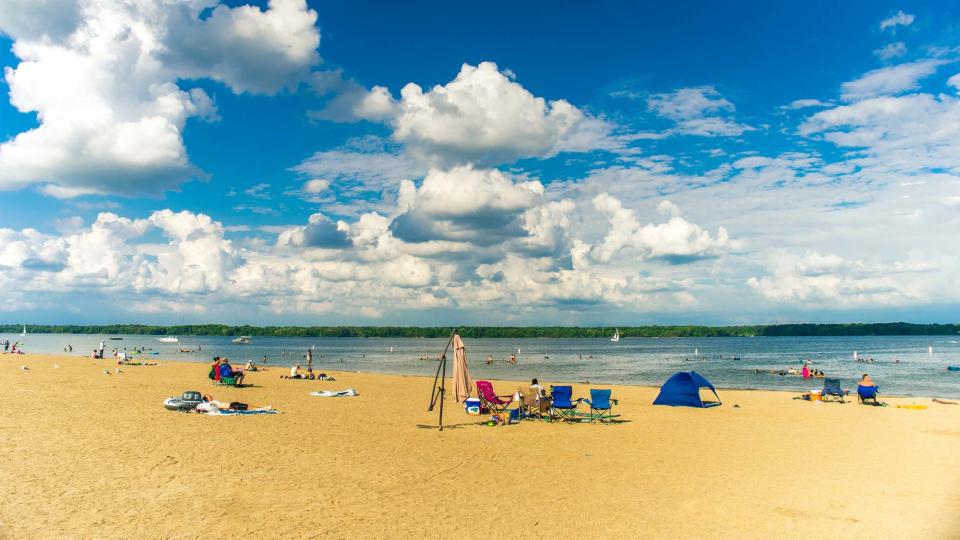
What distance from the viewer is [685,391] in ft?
72.2

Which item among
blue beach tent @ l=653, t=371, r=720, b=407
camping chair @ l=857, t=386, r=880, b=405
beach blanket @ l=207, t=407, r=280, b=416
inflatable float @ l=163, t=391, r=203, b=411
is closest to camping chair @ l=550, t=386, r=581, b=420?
blue beach tent @ l=653, t=371, r=720, b=407

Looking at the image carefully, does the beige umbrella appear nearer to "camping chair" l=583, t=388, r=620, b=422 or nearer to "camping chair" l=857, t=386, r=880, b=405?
"camping chair" l=583, t=388, r=620, b=422

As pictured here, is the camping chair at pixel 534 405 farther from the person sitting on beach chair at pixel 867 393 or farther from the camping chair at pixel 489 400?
the person sitting on beach chair at pixel 867 393

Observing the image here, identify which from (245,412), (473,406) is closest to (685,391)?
(473,406)

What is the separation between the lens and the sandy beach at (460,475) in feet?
25.9

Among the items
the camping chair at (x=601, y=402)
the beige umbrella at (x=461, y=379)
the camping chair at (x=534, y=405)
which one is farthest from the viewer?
the camping chair at (x=534, y=405)

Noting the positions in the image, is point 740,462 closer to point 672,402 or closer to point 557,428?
point 557,428

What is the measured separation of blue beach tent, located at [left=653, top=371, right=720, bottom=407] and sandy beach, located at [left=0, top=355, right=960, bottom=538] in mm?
3079

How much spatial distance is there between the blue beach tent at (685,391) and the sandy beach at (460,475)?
10.1 feet

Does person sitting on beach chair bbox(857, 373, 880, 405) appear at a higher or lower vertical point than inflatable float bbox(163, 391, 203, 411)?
lower

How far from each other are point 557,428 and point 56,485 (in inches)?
468

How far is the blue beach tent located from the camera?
21.9 meters

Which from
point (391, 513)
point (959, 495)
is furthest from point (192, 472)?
point (959, 495)

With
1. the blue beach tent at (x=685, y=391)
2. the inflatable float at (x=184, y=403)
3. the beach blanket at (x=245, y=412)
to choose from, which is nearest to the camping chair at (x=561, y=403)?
the blue beach tent at (x=685, y=391)
